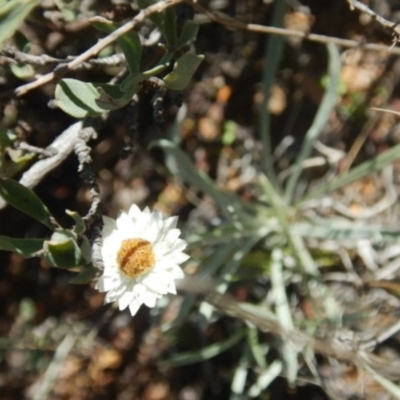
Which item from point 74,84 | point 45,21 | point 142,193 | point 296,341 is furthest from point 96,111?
point 142,193

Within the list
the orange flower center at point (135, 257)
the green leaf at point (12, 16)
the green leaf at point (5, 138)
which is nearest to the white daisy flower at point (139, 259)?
the orange flower center at point (135, 257)

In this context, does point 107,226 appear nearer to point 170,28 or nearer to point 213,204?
point 170,28

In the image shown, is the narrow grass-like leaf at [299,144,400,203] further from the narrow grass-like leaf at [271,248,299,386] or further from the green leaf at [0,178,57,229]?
the green leaf at [0,178,57,229]

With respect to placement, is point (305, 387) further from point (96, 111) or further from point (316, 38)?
point (96, 111)

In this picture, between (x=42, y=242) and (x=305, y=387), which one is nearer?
(x=42, y=242)

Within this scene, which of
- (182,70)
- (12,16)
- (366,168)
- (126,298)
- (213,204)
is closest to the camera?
(12,16)

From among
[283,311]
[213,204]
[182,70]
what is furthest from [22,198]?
[213,204]
